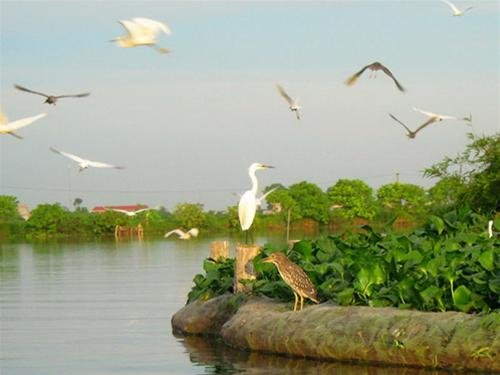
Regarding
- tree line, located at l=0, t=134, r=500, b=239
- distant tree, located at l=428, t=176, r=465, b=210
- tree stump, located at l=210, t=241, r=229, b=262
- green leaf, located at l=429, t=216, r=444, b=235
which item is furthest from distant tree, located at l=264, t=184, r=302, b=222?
green leaf, located at l=429, t=216, r=444, b=235

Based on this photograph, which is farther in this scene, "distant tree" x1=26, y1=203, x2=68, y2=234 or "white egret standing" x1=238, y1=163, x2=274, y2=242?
"distant tree" x1=26, y1=203, x2=68, y2=234

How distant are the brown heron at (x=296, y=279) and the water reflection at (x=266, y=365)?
0.76m

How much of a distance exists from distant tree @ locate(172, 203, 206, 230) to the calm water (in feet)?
140

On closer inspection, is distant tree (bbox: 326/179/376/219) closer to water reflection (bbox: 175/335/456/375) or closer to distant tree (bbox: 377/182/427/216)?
distant tree (bbox: 377/182/427/216)

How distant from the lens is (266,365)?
12969 mm

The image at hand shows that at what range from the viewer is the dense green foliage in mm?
12461

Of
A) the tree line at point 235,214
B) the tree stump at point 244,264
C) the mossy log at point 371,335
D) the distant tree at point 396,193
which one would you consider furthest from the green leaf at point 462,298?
the distant tree at point 396,193

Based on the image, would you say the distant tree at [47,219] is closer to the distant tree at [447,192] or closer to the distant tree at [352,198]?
the distant tree at [352,198]

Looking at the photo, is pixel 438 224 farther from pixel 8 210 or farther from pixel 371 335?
pixel 8 210

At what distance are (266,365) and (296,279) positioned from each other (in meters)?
1.09

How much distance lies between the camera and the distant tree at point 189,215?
75.7m

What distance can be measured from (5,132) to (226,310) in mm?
3713

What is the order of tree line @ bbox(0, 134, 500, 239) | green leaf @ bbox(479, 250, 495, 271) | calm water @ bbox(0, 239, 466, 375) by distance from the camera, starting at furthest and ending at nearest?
1. tree line @ bbox(0, 134, 500, 239)
2. calm water @ bbox(0, 239, 466, 375)
3. green leaf @ bbox(479, 250, 495, 271)

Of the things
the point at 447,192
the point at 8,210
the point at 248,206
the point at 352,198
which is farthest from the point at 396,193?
the point at 248,206
